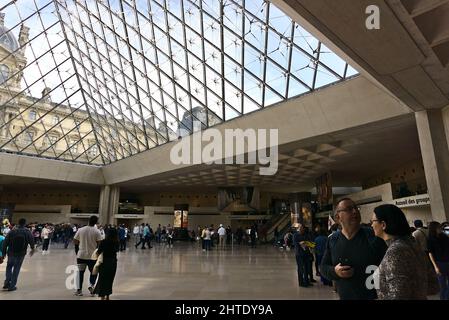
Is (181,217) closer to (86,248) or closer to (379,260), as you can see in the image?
(86,248)

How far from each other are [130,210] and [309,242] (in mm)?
42339

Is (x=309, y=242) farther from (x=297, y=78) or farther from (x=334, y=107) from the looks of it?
(x=297, y=78)

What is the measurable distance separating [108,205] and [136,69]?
58.4ft

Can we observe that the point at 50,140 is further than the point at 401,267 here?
Yes

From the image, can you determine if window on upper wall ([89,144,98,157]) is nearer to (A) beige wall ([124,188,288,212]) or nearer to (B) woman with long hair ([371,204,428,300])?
(A) beige wall ([124,188,288,212])

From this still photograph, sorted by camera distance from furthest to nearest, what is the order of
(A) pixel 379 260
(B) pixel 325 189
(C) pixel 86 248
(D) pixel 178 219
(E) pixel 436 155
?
(D) pixel 178 219
(B) pixel 325 189
(E) pixel 436 155
(C) pixel 86 248
(A) pixel 379 260

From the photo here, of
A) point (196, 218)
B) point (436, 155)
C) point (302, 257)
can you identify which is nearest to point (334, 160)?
point (436, 155)

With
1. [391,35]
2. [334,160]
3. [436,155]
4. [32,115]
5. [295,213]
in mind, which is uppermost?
[32,115]

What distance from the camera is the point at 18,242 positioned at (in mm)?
7199

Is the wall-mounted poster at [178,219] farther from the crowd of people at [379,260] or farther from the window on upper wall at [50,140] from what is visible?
the crowd of people at [379,260]

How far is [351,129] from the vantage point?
15.5 metres

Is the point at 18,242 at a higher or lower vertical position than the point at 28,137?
lower

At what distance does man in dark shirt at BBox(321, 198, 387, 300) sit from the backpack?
24.3 ft

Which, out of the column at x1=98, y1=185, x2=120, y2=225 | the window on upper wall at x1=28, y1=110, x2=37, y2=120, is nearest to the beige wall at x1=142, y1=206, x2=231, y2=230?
the column at x1=98, y1=185, x2=120, y2=225
